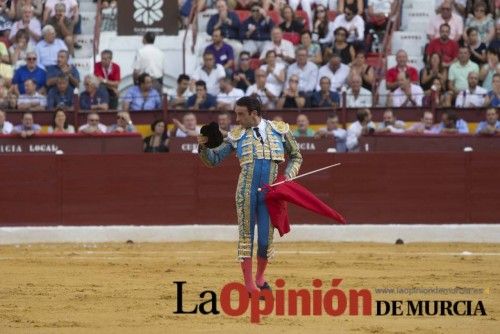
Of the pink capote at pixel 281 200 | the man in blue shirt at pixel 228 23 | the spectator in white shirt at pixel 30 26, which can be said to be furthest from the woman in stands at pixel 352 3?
the pink capote at pixel 281 200

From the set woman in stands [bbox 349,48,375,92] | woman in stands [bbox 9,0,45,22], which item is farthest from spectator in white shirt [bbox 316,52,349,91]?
woman in stands [bbox 9,0,45,22]

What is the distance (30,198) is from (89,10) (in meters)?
3.26

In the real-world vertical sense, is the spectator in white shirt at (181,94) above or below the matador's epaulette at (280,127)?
below

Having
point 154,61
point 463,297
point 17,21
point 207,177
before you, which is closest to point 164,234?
point 207,177

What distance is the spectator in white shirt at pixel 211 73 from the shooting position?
624 inches

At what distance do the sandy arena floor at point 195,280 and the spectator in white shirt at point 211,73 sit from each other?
1.98 metres

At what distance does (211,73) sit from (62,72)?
164 cm

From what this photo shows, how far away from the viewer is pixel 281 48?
1630 cm

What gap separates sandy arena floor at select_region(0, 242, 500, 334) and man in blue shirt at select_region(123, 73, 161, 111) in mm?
1604

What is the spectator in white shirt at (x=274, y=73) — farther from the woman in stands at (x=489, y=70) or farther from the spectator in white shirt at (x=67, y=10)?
the spectator in white shirt at (x=67, y=10)

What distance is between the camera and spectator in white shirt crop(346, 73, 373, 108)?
15438mm

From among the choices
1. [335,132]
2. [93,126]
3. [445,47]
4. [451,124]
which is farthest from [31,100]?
Answer: [445,47]

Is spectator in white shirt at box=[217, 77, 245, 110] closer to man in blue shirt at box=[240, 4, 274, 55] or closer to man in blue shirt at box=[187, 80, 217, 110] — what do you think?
man in blue shirt at box=[187, 80, 217, 110]

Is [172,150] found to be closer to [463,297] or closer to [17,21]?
[17,21]
